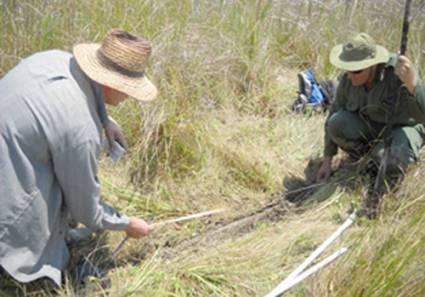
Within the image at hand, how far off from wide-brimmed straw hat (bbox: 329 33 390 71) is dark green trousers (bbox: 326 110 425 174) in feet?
1.54

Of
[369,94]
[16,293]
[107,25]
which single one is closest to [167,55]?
[107,25]

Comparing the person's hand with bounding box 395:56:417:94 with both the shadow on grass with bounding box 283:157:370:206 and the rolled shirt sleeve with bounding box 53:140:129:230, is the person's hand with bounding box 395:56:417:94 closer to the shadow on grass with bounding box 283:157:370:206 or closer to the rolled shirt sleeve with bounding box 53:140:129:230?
the shadow on grass with bounding box 283:157:370:206

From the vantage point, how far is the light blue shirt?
87.3 inches

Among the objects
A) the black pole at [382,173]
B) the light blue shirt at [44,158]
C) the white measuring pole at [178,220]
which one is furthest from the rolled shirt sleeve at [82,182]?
the black pole at [382,173]

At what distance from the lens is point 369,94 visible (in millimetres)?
3570

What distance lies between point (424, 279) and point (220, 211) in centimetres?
137

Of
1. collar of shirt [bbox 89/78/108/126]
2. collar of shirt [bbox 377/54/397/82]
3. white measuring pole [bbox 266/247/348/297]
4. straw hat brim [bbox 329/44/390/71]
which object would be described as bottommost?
white measuring pole [bbox 266/247/348/297]

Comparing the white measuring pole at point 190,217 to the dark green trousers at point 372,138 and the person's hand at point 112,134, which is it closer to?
the person's hand at point 112,134

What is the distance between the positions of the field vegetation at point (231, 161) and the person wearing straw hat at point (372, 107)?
149mm

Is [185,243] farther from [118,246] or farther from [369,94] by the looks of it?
[369,94]

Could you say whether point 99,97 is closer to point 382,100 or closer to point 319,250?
point 319,250

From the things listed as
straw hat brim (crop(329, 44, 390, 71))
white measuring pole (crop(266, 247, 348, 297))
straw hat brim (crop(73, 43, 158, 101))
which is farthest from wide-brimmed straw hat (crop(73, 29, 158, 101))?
straw hat brim (crop(329, 44, 390, 71))

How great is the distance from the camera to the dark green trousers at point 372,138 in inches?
136

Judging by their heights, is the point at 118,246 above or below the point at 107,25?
below
